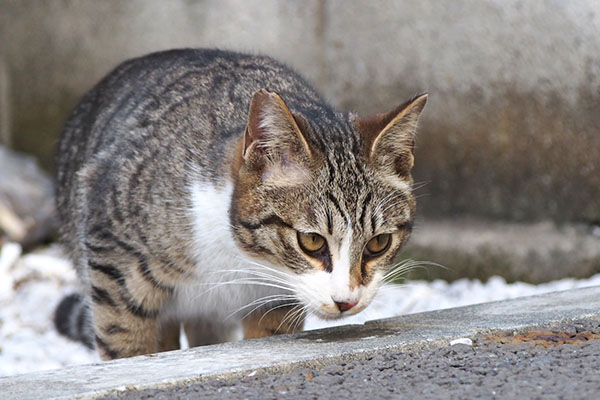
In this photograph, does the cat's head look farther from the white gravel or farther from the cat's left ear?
Result: the white gravel

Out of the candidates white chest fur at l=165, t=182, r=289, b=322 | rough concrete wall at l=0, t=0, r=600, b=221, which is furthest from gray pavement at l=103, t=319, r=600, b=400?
rough concrete wall at l=0, t=0, r=600, b=221

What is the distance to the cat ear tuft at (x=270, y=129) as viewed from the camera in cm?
276

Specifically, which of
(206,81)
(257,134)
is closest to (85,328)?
(206,81)

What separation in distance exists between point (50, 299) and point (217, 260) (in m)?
2.55

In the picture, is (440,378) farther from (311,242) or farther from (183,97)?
(183,97)

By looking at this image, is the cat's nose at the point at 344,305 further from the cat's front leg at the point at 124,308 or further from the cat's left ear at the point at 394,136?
the cat's front leg at the point at 124,308

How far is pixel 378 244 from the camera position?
2934mm

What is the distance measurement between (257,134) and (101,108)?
52.0 inches

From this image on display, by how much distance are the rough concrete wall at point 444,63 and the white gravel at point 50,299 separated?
1.53 ft

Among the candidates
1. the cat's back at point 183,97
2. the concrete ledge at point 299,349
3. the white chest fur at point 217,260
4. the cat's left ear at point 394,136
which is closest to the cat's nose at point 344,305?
the concrete ledge at point 299,349

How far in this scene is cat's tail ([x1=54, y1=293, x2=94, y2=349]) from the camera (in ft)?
13.9

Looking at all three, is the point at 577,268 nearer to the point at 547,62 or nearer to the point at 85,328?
the point at 547,62

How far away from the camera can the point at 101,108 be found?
13.0ft

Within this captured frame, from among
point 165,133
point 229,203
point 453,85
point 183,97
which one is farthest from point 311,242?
point 453,85
